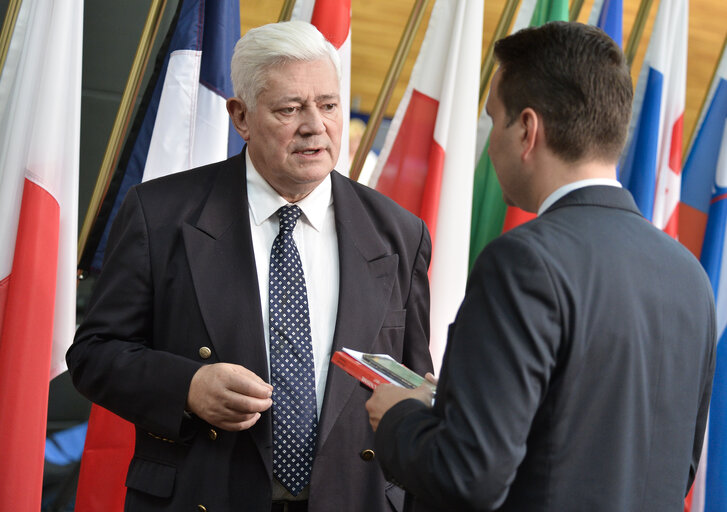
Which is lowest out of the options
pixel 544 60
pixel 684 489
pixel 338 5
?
pixel 684 489

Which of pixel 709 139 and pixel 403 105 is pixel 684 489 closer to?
pixel 403 105

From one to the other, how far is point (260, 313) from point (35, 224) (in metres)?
1.13

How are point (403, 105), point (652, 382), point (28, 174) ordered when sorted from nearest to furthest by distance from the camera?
point (652, 382) < point (28, 174) < point (403, 105)

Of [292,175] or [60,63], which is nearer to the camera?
[292,175]

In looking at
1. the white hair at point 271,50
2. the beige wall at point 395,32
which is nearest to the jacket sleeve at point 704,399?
the white hair at point 271,50

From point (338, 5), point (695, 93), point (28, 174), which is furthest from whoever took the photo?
point (695, 93)

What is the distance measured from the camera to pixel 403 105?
3.08m

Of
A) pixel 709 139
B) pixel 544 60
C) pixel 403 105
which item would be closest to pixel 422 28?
pixel 403 105

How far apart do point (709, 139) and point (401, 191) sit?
132cm

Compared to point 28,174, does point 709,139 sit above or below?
above

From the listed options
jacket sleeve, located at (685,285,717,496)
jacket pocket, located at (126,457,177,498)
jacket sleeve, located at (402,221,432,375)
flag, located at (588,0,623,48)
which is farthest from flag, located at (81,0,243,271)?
jacket sleeve, located at (685,285,717,496)

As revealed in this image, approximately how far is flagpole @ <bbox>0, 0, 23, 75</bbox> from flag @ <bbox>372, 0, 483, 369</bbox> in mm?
1316

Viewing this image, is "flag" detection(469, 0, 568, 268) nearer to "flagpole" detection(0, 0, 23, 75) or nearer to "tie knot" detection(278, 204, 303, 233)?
"tie knot" detection(278, 204, 303, 233)

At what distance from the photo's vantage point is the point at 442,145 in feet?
9.84
